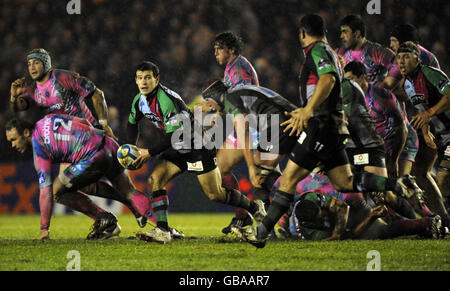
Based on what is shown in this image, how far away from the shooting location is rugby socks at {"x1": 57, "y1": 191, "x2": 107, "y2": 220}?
22.3 ft

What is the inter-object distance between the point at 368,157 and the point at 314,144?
4.71 feet

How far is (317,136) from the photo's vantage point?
198 inches

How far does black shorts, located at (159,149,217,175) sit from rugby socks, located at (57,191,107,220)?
3.38 feet

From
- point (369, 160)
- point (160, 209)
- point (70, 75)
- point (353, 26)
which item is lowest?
point (160, 209)

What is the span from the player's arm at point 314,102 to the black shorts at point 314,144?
0.07m

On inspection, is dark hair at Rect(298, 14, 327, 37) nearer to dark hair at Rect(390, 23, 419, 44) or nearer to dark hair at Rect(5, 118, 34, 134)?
dark hair at Rect(390, 23, 419, 44)

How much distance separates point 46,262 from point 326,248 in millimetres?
2144

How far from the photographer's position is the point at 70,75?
7297mm

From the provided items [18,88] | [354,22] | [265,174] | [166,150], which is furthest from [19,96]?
[354,22]

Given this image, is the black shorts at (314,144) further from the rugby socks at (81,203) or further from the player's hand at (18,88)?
the player's hand at (18,88)

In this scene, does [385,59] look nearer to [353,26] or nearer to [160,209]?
[353,26]

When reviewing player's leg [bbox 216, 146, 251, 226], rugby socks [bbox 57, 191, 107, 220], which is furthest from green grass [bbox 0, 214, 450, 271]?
player's leg [bbox 216, 146, 251, 226]
